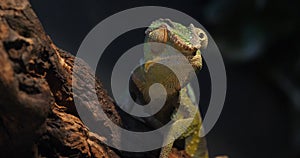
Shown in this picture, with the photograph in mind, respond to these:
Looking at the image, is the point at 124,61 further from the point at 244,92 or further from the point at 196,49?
the point at 244,92

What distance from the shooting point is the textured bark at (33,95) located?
75 cm

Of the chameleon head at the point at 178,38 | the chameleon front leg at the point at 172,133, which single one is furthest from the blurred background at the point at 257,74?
the chameleon head at the point at 178,38

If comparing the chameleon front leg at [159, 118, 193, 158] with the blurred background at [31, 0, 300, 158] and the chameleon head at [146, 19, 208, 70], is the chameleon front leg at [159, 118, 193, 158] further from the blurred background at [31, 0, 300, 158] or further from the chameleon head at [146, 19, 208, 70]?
the blurred background at [31, 0, 300, 158]

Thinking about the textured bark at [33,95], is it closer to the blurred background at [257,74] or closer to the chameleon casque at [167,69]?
the chameleon casque at [167,69]

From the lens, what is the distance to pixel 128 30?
1.60 meters

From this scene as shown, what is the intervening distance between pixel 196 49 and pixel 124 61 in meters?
0.43

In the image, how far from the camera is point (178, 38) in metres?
1.10

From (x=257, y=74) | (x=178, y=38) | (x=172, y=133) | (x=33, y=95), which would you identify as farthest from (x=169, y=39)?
(x=257, y=74)

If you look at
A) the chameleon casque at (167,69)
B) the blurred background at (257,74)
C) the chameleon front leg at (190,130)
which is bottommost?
the blurred background at (257,74)

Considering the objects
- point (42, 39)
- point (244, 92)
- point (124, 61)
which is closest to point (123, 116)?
point (124, 61)

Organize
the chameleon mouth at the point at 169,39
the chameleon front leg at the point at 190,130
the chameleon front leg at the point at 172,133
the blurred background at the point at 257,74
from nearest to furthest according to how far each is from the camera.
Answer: the chameleon mouth at the point at 169,39 → the chameleon front leg at the point at 172,133 → the chameleon front leg at the point at 190,130 → the blurred background at the point at 257,74

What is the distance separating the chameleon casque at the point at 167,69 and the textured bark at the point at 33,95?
25 cm

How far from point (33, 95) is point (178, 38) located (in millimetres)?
464

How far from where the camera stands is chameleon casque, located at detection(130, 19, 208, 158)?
110 cm
